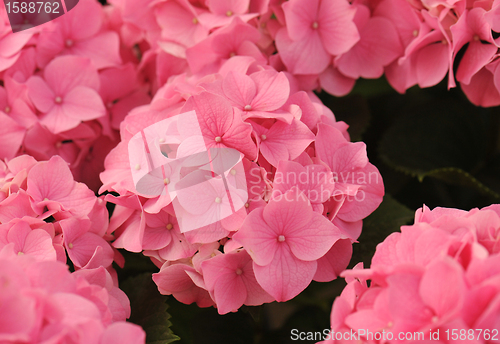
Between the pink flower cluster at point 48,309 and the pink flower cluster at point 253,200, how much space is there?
108 mm

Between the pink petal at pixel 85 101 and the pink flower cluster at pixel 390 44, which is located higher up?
the pink flower cluster at pixel 390 44

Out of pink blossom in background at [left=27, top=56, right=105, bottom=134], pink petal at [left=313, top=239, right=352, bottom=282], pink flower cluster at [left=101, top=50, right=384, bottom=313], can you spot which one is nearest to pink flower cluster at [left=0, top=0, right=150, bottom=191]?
pink blossom in background at [left=27, top=56, right=105, bottom=134]

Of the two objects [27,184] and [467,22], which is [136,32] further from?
[467,22]

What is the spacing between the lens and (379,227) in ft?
1.89

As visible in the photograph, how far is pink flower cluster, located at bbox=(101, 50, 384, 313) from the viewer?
1.37ft

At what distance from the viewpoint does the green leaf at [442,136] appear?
721 millimetres

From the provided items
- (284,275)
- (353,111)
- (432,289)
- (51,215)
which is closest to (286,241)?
(284,275)

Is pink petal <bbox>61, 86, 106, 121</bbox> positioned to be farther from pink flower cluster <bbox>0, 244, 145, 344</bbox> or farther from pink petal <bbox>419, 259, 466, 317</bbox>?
pink petal <bbox>419, 259, 466, 317</bbox>

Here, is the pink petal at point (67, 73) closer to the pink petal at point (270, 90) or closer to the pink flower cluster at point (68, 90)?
the pink flower cluster at point (68, 90)

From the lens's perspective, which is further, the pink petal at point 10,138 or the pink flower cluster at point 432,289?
the pink petal at point 10,138

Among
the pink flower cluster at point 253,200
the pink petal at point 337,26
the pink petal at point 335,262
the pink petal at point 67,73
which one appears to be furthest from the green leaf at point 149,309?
the pink petal at point 337,26

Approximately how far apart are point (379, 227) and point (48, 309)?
0.41 metres

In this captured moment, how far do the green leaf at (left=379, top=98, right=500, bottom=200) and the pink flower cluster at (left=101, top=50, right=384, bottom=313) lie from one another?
27 centimetres

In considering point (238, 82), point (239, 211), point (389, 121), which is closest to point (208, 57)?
point (238, 82)
